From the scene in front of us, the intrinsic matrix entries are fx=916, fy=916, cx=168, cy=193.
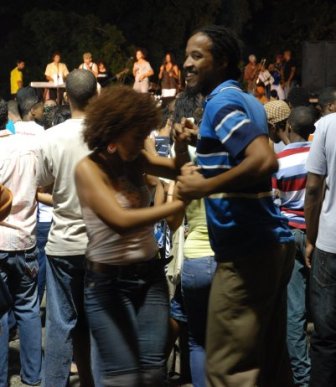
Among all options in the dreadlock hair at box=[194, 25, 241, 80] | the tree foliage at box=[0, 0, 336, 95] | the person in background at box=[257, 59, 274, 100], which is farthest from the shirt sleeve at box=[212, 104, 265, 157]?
the tree foliage at box=[0, 0, 336, 95]

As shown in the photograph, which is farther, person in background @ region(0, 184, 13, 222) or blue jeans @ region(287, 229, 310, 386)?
blue jeans @ region(287, 229, 310, 386)

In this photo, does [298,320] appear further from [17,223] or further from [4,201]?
[4,201]

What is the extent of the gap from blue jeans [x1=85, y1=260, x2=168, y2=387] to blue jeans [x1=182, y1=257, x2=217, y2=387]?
768 millimetres

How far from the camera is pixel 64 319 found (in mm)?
5609

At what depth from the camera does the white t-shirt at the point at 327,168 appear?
4996mm

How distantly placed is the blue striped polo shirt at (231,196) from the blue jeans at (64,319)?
1.62 meters

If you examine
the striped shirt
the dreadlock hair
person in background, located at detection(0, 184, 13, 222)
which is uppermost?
the dreadlock hair

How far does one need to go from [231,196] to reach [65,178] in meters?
1.69

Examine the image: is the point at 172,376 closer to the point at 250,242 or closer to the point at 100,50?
the point at 250,242

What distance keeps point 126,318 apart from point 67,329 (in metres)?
1.62

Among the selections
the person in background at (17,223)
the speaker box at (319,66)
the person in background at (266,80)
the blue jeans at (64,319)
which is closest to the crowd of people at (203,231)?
the blue jeans at (64,319)

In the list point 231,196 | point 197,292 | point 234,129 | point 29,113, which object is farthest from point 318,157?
point 29,113

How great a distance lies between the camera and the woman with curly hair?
13.3 ft

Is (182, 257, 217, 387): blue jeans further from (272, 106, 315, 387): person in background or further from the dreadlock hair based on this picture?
(272, 106, 315, 387): person in background
